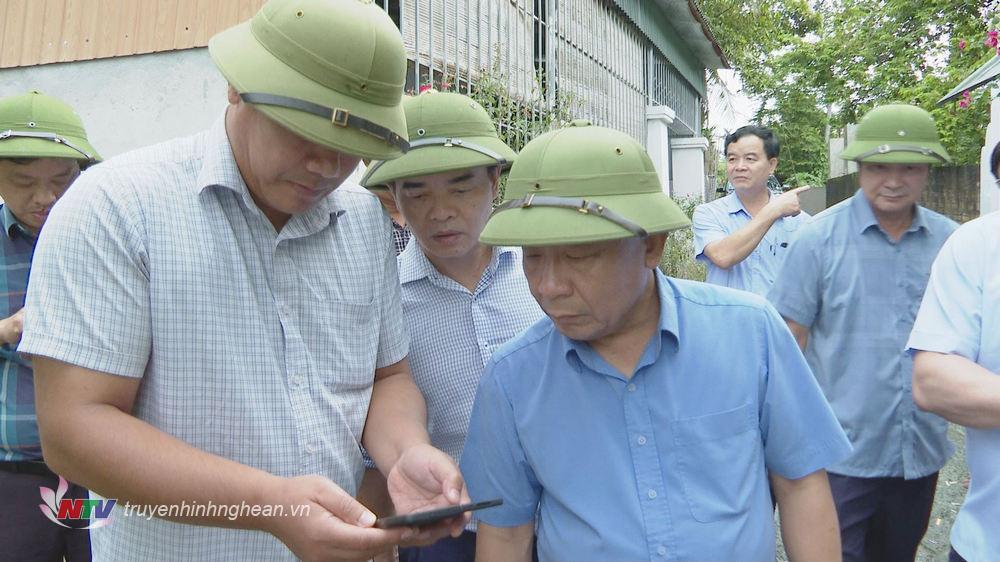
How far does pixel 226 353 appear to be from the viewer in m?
1.90

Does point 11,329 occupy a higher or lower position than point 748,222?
lower

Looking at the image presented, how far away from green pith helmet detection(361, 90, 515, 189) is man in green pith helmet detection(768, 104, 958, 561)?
5.49 ft

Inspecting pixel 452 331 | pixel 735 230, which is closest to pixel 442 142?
pixel 452 331

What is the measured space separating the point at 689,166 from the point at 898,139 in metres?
15.8

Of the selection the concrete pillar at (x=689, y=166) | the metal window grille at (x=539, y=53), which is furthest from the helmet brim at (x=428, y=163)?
the concrete pillar at (x=689, y=166)

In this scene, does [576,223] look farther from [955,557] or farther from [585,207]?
[955,557]

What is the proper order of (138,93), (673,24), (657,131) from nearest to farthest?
(138,93)
(657,131)
(673,24)

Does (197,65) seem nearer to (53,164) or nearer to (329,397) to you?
(53,164)

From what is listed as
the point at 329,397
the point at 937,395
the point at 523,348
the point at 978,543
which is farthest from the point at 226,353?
the point at 978,543

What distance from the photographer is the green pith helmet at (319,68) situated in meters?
1.82

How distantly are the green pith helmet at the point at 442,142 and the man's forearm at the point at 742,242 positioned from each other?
93.0 inches

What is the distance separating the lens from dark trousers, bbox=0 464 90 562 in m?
3.15

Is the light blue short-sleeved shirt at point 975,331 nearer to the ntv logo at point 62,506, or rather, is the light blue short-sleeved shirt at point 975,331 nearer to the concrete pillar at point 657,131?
the ntv logo at point 62,506

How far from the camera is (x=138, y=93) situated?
5504mm
